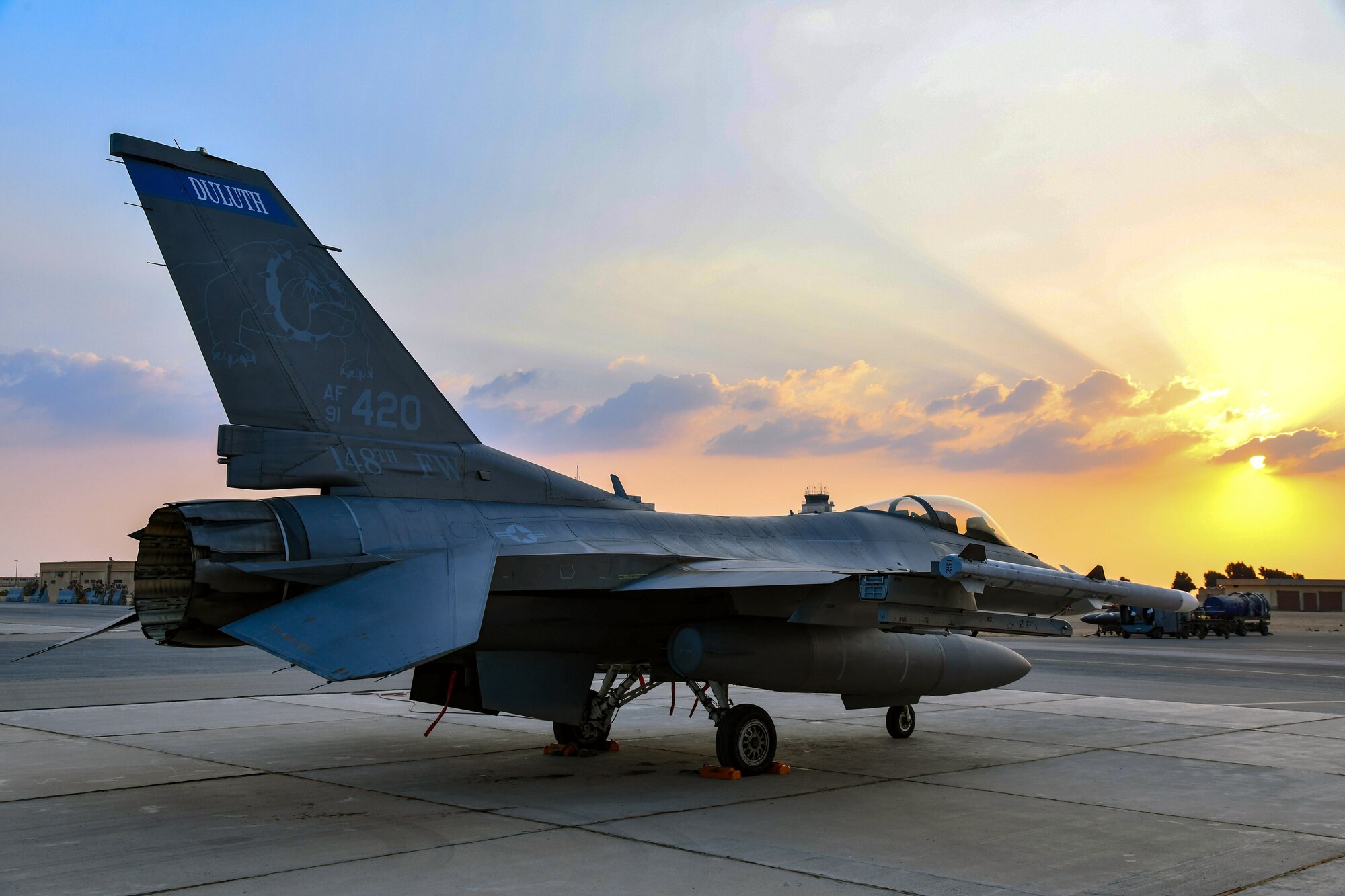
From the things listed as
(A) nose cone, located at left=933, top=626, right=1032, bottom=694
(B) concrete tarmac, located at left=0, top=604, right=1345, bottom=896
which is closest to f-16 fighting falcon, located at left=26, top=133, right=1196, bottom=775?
(A) nose cone, located at left=933, top=626, right=1032, bottom=694

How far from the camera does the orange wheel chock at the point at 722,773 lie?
29.9ft

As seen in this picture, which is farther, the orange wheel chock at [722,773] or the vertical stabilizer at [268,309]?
the orange wheel chock at [722,773]

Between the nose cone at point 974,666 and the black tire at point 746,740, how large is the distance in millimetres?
2396

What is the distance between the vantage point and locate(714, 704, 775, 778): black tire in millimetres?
9203

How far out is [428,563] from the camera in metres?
7.63

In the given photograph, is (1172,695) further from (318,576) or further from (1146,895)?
(318,576)

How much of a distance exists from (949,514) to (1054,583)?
2500 millimetres

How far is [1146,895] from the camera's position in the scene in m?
5.54

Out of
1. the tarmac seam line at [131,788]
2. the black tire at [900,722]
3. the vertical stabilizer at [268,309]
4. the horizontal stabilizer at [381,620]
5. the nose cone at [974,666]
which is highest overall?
the vertical stabilizer at [268,309]

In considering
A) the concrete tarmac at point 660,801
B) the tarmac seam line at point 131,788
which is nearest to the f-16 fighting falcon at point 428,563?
the concrete tarmac at point 660,801

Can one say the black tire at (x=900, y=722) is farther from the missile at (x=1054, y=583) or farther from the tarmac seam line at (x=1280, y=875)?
the tarmac seam line at (x=1280, y=875)

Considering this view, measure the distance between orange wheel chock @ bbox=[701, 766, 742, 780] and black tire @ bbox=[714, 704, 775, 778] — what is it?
0.18 feet

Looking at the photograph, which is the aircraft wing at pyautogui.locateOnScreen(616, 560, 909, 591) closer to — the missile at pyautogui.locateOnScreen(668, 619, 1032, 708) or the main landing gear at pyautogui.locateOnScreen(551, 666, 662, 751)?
the missile at pyautogui.locateOnScreen(668, 619, 1032, 708)

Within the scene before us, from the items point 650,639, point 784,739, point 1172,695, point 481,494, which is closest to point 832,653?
point 650,639
